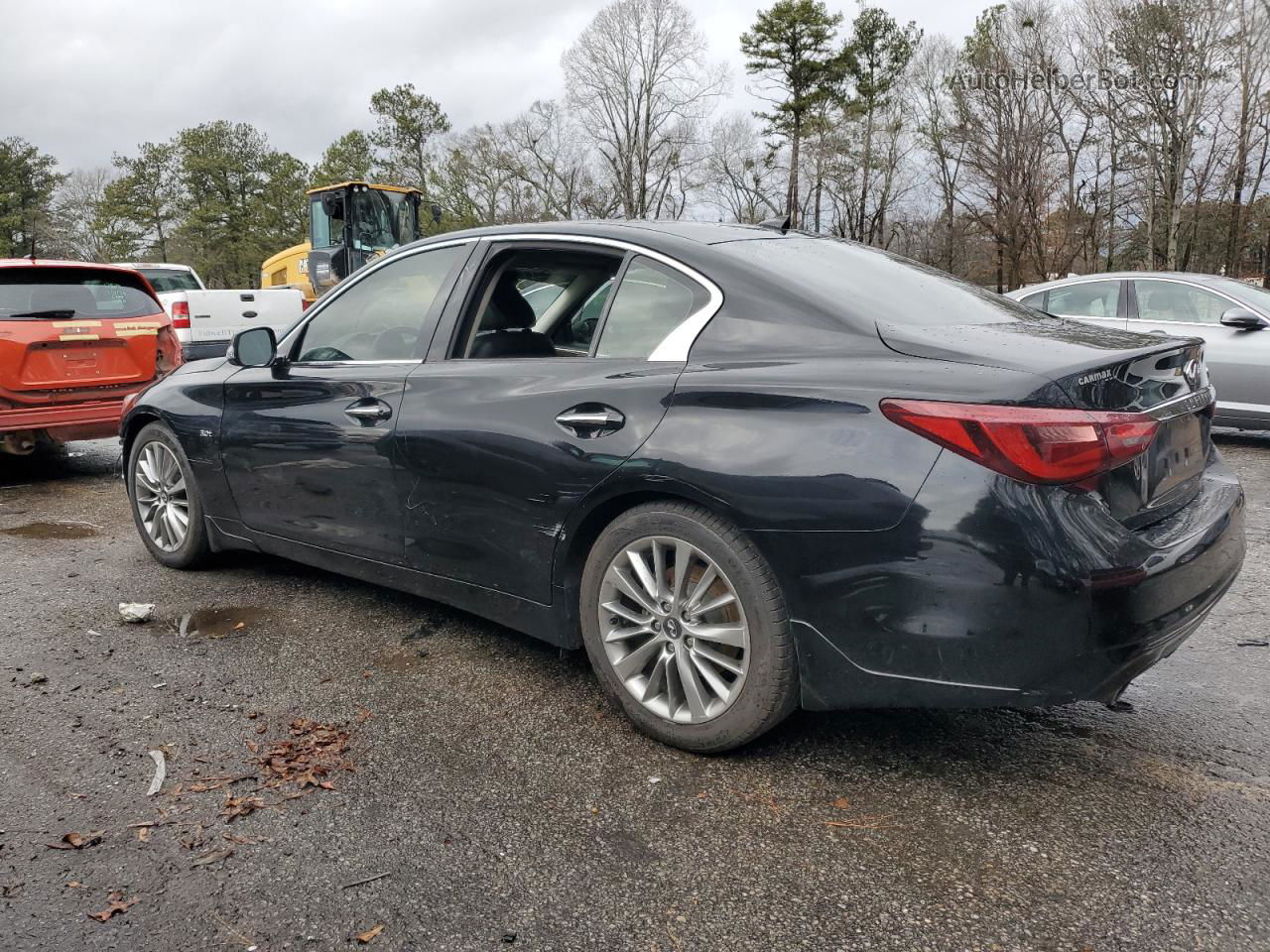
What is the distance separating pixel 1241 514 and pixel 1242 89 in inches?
1224

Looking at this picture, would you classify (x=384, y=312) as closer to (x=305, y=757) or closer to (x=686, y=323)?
(x=686, y=323)

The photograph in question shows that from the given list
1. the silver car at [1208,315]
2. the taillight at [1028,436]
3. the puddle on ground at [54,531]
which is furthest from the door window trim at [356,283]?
the silver car at [1208,315]

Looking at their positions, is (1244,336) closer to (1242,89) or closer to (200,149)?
(1242,89)

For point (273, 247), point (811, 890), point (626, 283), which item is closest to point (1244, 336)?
point (626, 283)

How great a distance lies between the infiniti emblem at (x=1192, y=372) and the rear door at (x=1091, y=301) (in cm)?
637

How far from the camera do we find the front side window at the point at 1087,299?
28.9 ft

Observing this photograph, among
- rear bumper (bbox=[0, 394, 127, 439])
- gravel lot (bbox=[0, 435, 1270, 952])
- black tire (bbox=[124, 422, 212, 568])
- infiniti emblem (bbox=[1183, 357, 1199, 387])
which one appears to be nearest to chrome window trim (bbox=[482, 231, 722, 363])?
gravel lot (bbox=[0, 435, 1270, 952])

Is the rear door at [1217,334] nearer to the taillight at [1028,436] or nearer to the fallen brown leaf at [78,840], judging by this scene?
the taillight at [1028,436]

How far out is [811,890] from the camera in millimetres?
2139

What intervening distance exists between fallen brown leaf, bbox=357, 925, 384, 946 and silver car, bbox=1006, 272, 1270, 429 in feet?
24.5

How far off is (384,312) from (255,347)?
2.46 ft

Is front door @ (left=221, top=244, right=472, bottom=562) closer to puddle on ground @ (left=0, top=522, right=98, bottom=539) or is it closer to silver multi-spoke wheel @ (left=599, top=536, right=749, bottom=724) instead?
silver multi-spoke wheel @ (left=599, top=536, right=749, bottom=724)

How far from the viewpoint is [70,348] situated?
7.00m

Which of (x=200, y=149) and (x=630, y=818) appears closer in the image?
(x=630, y=818)
